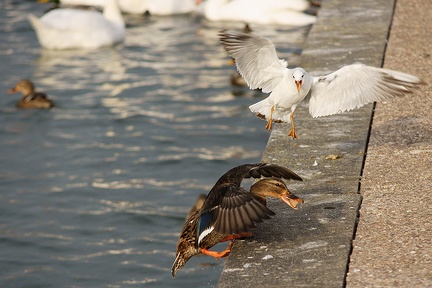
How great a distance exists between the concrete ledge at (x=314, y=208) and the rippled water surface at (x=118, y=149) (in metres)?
1.52

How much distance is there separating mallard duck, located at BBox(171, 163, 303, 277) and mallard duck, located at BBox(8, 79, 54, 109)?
7131 mm

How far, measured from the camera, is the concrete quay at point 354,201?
4.65 metres

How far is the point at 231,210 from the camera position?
486cm

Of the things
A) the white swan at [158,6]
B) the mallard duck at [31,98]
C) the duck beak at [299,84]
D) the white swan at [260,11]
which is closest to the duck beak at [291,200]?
the duck beak at [299,84]

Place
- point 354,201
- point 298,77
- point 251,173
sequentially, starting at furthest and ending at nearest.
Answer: point 298,77
point 354,201
point 251,173

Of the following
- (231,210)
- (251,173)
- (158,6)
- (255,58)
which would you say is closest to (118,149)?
(255,58)

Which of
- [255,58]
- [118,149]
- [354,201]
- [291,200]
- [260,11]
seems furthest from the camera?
[260,11]

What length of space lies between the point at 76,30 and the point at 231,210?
10759 millimetres

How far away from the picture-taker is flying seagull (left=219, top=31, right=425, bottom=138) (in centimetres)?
645

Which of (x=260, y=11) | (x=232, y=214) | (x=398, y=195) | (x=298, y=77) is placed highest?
(x=298, y=77)

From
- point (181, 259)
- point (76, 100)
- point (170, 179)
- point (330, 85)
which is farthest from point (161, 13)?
point (181, 259)

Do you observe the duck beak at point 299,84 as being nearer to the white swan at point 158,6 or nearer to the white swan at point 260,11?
the white swan at point 260,11

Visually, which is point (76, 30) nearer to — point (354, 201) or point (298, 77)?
point (298, 77)

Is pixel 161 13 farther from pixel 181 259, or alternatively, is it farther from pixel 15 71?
pixel 181 259
